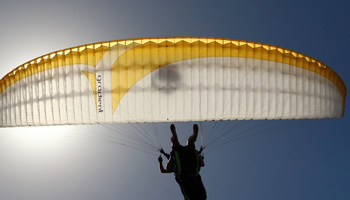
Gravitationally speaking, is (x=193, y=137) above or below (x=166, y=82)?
below

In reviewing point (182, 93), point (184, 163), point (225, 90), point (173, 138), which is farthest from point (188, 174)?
point (225, 90)

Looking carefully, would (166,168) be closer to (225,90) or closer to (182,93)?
(182,93)

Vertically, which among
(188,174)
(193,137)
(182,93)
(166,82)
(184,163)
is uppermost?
(166,82)

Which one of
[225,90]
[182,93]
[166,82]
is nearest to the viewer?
[166,82]

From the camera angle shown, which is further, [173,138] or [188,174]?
[173,138]

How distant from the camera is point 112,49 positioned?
14148 millimetres

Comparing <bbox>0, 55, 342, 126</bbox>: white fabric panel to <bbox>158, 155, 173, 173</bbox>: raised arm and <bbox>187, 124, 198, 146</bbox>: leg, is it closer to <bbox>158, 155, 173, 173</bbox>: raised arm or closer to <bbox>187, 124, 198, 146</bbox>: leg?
<bbox>187, 124, 198, 146</bbox>: leg

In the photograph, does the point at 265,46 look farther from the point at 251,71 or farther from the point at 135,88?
the point at 135,88

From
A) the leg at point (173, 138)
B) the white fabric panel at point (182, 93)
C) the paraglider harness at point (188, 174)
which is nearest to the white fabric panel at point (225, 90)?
the white fabric panel at point (182, 93)

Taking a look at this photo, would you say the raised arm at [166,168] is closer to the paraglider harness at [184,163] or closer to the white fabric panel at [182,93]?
the paraglider harness at [184,163]

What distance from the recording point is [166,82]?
14297 millimetres

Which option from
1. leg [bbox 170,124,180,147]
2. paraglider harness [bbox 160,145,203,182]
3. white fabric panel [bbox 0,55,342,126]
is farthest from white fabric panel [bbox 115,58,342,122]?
paraglider harness [bbox 160,145,203,182]

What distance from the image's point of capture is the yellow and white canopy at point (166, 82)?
14.2 meters

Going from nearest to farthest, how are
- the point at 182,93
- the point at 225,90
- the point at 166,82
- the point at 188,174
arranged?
1. the point at 188,174
2. the point at 166,82
3. the point at 182,93
4. the point at 225,90
